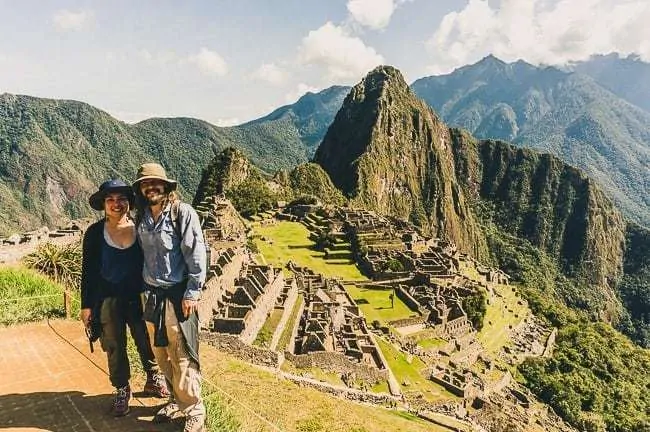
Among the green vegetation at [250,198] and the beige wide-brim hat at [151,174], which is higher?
the green vegetation at [250,198]

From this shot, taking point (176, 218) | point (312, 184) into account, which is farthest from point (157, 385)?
point (312, 184)

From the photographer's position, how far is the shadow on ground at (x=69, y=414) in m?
6.36

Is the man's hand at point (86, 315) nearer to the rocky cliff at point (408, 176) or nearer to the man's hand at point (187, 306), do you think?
the man's hand at point (187, 306)

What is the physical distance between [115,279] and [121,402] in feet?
5.24

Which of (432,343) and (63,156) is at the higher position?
(63,156)

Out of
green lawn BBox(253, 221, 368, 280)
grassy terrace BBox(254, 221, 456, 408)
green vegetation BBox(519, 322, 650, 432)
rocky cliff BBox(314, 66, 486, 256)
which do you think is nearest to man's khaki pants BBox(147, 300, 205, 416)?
grassy terrace BBox(254, 221, 456, 408)

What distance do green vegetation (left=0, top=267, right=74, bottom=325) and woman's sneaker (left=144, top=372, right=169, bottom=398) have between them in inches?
180

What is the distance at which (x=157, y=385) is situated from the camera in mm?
7090

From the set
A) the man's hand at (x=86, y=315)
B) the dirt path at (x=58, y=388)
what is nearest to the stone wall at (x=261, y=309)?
the dirt path at (x=58, y=388)

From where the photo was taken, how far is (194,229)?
587cm

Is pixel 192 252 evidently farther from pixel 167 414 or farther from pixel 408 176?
pixel 408 176

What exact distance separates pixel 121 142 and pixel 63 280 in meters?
186

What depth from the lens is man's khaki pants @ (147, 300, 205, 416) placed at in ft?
19.6

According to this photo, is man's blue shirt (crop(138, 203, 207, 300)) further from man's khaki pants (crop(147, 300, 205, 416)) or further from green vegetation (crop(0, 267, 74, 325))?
green vegetation (crop(0, 267, 74, 325))
